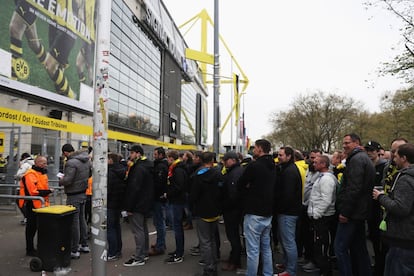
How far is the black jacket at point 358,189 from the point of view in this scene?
4.21 metres

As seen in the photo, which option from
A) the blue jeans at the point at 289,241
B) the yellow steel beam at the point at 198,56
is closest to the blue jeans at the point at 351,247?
the blue jeans at the point at 289,241

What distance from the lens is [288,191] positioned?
194 inches

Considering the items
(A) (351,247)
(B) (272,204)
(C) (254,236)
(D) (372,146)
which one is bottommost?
(A) (351,247)

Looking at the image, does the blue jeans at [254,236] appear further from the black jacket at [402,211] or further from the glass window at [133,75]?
the glass window at [133,75]

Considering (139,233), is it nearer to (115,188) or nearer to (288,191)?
(115,188)

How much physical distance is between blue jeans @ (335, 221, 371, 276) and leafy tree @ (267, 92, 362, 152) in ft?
141

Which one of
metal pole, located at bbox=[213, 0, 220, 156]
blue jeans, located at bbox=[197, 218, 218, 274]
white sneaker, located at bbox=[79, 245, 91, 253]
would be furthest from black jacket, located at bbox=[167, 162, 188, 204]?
metal pole, located at bbox=[213, 0, 220, 156]

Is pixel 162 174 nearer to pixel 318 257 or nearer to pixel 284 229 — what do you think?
pixel 284 229

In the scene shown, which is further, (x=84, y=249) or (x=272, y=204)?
(x=84, y=249)

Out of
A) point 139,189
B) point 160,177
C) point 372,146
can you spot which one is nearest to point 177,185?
point 160,177

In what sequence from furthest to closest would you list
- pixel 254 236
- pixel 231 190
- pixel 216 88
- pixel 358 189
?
pixel 216 88, pixel 231 190, pixel 254 236, pixel 358 189

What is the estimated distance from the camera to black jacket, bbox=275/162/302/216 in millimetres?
4891

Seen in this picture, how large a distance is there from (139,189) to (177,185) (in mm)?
735

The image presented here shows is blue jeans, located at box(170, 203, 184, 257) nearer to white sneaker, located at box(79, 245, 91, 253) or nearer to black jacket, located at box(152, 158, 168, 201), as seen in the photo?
black jacket, located at box(152, 158, 168, 201)
